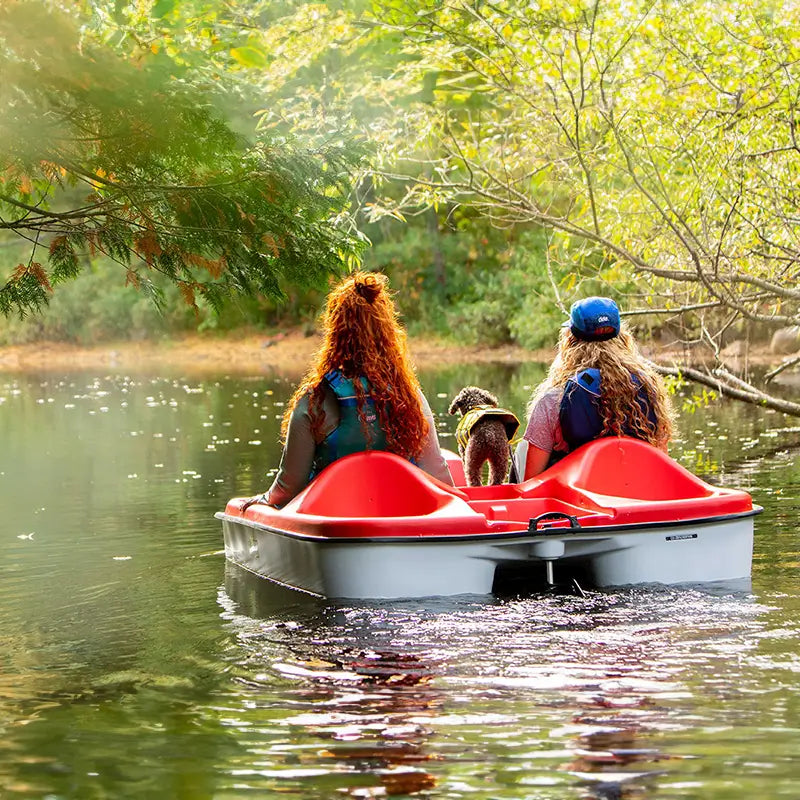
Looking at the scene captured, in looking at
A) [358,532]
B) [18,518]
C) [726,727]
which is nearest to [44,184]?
[358,532]

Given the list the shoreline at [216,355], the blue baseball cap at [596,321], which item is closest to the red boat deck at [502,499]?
the blue baseball cap at [596,321]

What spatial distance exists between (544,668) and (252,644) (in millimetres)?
1283

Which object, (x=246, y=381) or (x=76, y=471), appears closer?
(x=76, y=471)

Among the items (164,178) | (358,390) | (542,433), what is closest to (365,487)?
(358,390)

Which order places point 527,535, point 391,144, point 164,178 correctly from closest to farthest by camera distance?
point 164,178, point 527,535, point 391,144

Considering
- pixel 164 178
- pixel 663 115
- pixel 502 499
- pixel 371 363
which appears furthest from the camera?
pixel 663 115

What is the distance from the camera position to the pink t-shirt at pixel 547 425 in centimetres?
716

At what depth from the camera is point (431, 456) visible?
7.01 meters

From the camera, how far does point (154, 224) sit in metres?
5.57

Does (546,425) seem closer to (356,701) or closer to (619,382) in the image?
(619,382)

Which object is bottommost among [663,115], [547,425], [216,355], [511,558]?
[511,558]

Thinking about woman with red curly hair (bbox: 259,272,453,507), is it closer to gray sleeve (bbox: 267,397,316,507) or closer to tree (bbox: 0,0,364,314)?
gray sleeve (bbox: 267,397,316,507)

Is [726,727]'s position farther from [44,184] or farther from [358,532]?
[44,184]

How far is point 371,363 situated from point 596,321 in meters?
1.14
